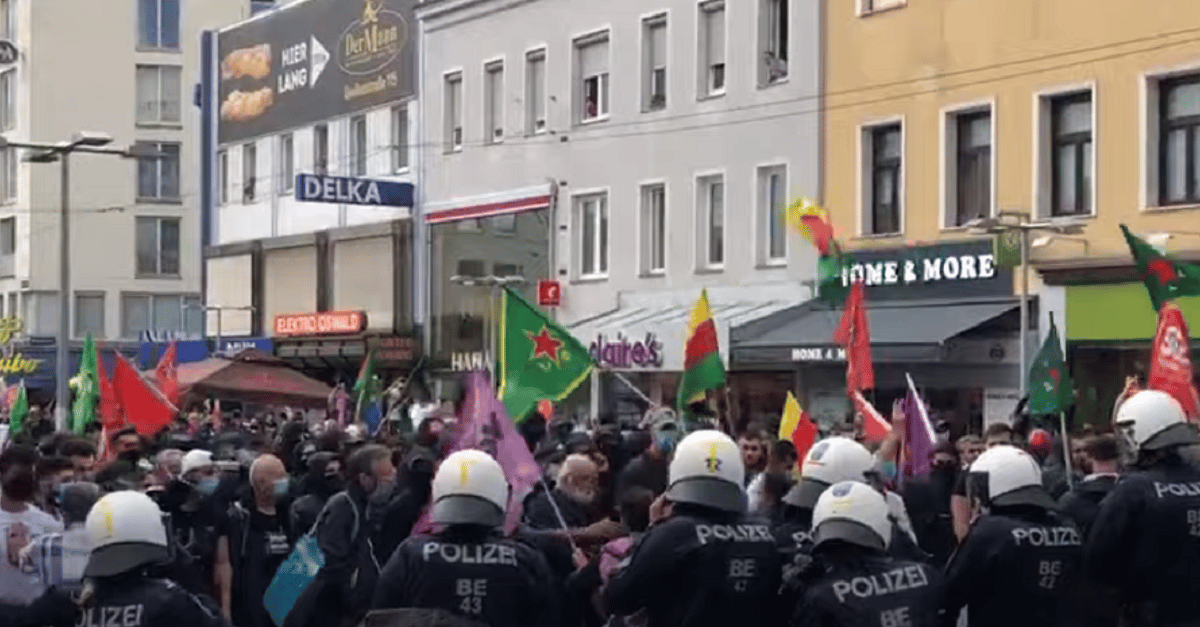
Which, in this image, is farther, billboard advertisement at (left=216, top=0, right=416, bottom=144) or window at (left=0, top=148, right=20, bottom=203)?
window at (left=0, top=148, right=20, bottom=203)

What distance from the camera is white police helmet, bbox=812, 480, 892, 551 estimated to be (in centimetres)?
748

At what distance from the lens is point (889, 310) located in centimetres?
2845

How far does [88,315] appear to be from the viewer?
66.7 meters

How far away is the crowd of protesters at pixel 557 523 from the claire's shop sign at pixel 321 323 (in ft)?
88.7

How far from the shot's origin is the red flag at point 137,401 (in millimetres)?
20531

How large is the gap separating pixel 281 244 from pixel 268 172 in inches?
76.3

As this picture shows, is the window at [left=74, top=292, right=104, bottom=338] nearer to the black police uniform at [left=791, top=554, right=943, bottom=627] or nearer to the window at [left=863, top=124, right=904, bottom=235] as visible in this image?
the window at [left=863, top=124, right=904, bottom=235]

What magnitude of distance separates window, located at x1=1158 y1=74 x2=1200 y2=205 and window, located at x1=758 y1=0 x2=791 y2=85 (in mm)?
7478

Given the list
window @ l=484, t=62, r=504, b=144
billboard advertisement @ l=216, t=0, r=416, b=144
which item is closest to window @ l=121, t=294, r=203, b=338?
billboard advertisement @ l=216, t=0, r=416, b=144

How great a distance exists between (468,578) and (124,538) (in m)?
1.29

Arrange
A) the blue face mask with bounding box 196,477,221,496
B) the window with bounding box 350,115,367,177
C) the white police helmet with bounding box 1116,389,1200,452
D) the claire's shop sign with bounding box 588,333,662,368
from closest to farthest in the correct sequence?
the white police helmet with bounding box 1116,389,1200,452, the blue face mask with bounding box 196,477,221,496, the claire's shop sign with bounding box 588,333,662,368, the window with bounding box 350,115,367,177

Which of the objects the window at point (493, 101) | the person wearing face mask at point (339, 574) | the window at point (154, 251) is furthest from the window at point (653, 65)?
the window at point (154, 251)

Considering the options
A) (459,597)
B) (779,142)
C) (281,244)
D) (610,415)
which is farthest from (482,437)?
(281,244)

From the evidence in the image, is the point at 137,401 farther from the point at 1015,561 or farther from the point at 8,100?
the point at 8,100
